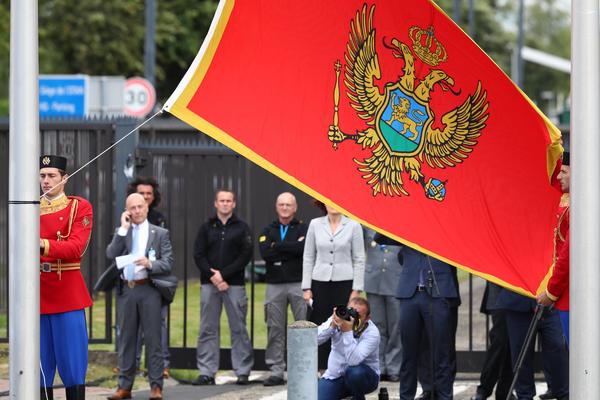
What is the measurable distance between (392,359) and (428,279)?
214cm

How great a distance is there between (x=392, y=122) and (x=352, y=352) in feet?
8.14

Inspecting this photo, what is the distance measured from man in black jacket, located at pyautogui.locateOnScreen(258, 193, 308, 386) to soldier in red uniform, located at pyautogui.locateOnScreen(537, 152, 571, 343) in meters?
3.91

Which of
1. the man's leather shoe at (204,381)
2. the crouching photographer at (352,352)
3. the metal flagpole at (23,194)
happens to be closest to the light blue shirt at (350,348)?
the crouching photographer at (352,352)

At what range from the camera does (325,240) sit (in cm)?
1210

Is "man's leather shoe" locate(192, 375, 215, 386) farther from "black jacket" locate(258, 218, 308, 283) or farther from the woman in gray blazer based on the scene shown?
the woman in gray blazer

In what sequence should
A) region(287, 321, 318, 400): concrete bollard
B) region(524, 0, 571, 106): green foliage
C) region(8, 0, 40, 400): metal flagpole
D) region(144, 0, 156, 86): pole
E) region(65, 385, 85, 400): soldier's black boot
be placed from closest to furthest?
region(8, 0, 40, 400): metal flagpole, region(287, 321, 318, 400): concrete bollard, region(65, 385, 85, 400): soldier's black boot, region(144, 0, 156, 86): pole, region(524, 0, 571, 106): green foliage

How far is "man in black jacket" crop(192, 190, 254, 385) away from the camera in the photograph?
12.5 metres

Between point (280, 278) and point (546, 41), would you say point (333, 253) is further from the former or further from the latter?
point (546, 41)

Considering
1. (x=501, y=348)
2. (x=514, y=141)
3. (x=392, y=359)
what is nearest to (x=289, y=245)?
(x=392, y=359)

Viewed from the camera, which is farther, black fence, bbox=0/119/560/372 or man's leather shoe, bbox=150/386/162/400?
black fence, bbox=0/119/560/372

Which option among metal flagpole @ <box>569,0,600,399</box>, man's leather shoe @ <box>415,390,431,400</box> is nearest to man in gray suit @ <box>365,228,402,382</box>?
man's leather shoe @ <box>415,390,431,400</box>

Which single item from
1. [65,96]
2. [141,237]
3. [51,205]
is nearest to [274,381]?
[141,237]

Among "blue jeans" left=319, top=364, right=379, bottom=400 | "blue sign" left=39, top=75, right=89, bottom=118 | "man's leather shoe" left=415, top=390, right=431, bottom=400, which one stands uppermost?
"blue sign" left=39, top=75, right=89, bottom=118

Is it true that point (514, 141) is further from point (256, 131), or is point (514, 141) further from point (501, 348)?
point (501, 348)
